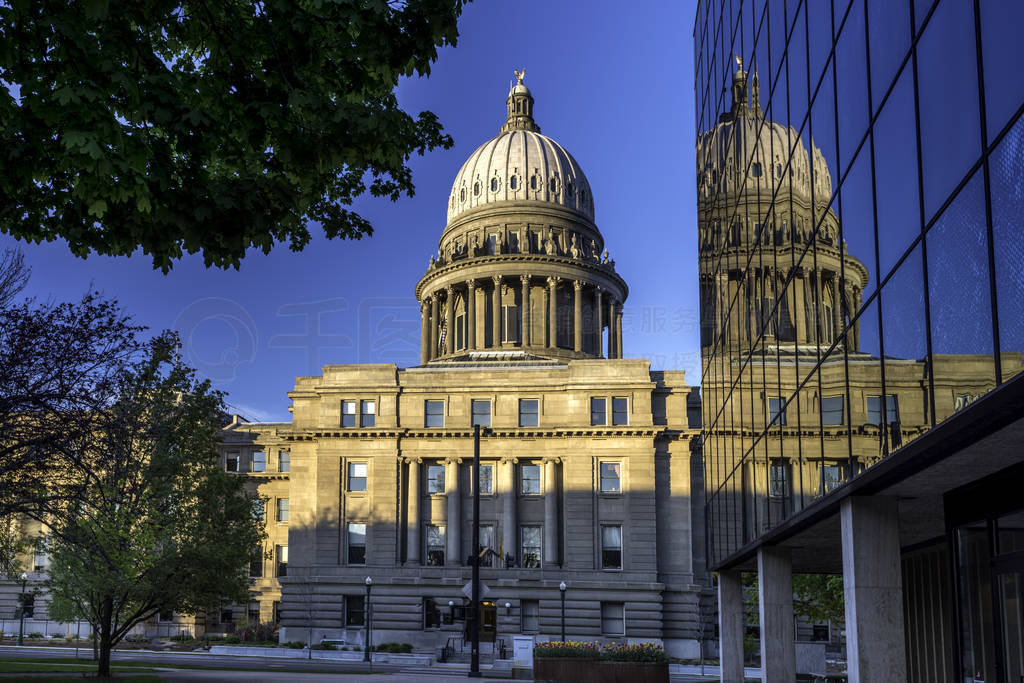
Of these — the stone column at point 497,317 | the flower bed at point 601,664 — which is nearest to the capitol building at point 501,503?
the stone column at point 497,317

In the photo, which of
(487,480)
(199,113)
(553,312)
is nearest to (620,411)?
(487,480)

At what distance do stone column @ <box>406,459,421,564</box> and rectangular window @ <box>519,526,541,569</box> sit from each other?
742 cm

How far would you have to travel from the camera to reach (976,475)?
545 inches

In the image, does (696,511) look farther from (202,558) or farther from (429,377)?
(202,558)

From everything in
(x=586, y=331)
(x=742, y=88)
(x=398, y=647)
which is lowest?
(x=398, y=647)

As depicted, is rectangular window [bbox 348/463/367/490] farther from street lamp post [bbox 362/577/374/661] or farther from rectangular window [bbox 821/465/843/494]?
rectangular window [bbox 821/465/843/494]

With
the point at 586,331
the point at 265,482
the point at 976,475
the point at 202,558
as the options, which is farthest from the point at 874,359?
the point at 586,331

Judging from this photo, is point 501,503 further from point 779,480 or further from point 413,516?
point 779,480

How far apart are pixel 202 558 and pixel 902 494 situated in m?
30.7

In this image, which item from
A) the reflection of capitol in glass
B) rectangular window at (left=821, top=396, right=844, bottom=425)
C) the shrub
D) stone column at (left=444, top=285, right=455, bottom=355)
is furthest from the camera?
stone column at (left=444, top=285, right=455, bottom=355)

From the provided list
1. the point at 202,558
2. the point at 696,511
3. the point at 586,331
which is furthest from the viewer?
the point at 586,331

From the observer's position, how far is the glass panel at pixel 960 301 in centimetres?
1080

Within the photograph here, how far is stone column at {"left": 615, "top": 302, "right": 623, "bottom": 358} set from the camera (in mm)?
102500

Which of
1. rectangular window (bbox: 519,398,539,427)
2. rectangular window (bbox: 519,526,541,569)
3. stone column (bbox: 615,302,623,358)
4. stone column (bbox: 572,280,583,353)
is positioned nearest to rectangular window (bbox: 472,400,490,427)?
rectangular window (bbox: 519,398,539,427)
